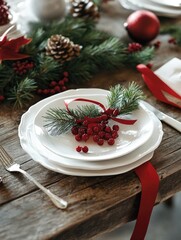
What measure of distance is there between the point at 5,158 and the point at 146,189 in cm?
26

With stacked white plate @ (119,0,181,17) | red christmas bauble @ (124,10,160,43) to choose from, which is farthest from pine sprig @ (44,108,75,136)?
stacked white plate @ (119,0,181,17)

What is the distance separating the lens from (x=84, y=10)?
4.03ft

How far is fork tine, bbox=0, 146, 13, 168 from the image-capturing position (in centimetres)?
74

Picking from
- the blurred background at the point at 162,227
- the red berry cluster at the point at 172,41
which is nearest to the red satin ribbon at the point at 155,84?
the red berry cluster at the point at 172,41

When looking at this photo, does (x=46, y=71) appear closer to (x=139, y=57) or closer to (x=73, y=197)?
(x=139, y=57)

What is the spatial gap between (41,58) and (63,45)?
6cm

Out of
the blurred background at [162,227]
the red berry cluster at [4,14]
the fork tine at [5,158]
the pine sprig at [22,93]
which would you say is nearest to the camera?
the fork tine at [5,158]

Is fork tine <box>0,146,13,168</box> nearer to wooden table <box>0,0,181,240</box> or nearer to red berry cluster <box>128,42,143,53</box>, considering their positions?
wooden table <box>0,0,181,240</box>

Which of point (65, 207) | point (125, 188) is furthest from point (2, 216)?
point (125, 188)

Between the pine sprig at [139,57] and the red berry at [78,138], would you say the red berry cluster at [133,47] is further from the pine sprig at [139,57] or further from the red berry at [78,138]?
the red berry at [78,138]

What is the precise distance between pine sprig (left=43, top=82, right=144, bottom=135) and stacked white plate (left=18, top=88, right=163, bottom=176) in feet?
0.04

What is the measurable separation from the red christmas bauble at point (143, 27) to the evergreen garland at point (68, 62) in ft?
0.12

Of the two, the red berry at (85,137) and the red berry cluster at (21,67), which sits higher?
the red berry cluster at (21,67)

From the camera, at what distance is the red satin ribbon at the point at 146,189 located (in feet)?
2.31
